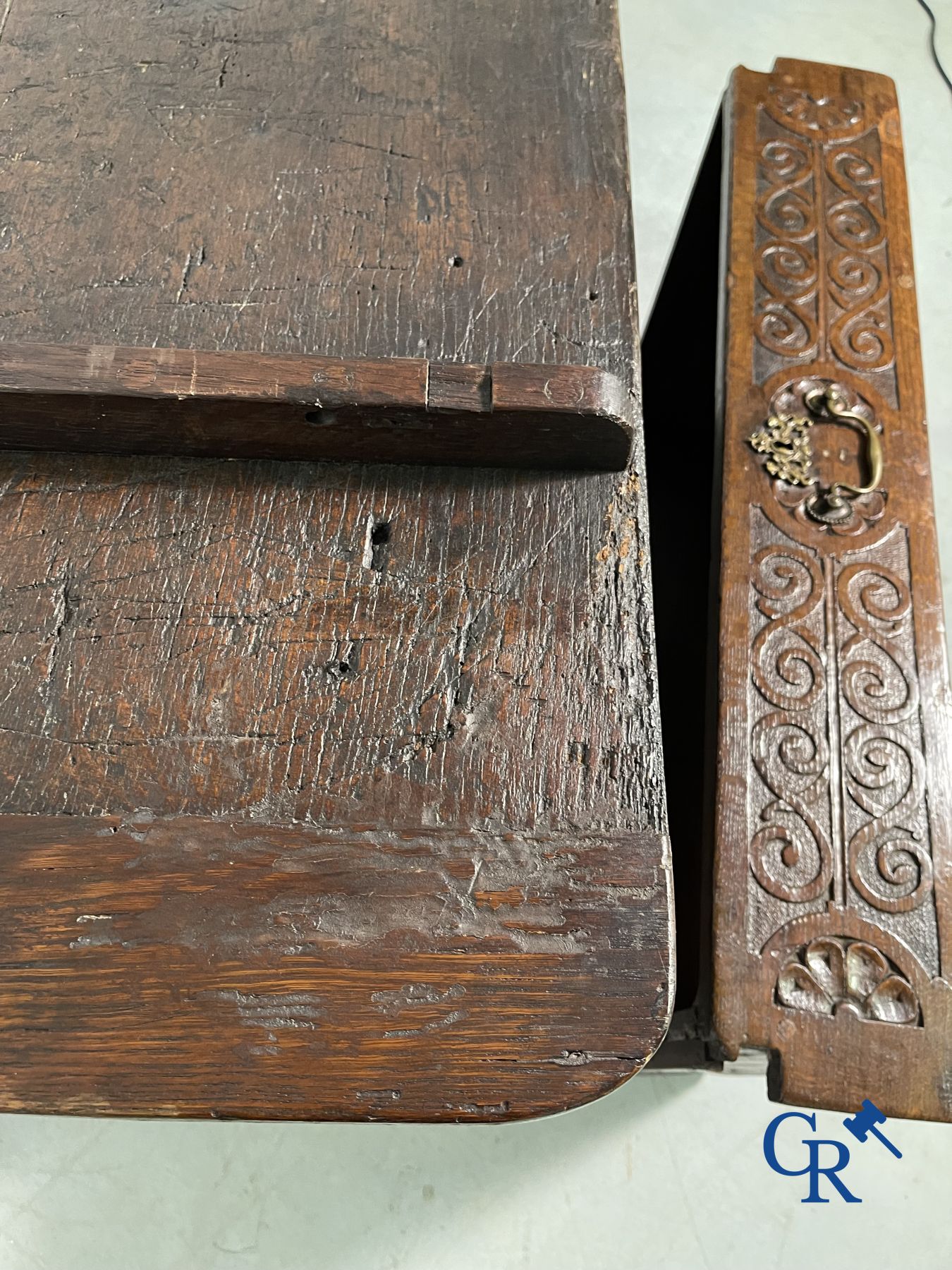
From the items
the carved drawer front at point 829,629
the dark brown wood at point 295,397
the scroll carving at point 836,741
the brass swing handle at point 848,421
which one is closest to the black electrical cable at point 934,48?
the carved drawer front at point 829,629

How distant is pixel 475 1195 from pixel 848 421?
115cm

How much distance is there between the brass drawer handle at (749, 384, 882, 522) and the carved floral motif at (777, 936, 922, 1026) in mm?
463

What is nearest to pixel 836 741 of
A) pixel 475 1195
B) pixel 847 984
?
pixel 847 984

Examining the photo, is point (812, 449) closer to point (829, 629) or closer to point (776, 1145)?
point (829, 629)

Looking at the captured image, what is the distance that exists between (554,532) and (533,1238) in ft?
3.51

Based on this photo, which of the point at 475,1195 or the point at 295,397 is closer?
the point at 295,397

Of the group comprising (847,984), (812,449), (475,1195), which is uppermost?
(812,449)

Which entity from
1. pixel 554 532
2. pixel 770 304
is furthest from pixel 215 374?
pixel 770 304

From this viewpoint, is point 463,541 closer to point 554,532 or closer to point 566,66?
point 554,532

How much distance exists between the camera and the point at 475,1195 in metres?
1.26

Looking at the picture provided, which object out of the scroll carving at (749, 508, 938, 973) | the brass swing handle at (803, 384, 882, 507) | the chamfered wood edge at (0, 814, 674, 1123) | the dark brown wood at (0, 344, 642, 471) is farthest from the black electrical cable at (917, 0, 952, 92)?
the chamfered wood edge at (0, 814, 674, 1123)

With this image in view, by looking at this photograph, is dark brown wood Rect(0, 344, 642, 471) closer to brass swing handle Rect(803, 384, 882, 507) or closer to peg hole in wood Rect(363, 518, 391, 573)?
peg hole in wood Rect(363, 518, 391, 573)

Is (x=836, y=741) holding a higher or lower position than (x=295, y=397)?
lower

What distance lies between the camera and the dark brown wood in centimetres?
61
